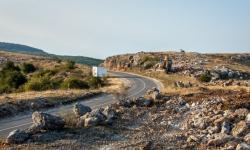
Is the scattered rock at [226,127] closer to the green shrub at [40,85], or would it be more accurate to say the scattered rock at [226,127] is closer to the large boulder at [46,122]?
the large boulder at [46,122]

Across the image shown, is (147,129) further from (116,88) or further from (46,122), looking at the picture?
(116,88)

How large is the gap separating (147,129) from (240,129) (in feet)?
17.4

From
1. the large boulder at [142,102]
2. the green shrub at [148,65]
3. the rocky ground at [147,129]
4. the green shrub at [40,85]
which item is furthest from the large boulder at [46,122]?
the green shrub at [148,65]

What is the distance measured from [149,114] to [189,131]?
630 centimetres

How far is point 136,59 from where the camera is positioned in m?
125

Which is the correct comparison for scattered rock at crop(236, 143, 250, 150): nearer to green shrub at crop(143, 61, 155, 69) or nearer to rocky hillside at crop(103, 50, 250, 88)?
rocky hillside at crop(103, 50, 250, 88)

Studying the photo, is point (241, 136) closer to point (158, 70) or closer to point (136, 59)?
point (158, 70)

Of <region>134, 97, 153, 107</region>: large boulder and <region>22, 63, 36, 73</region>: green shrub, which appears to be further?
<region>22, 63, 36, 73</region>: green shrub

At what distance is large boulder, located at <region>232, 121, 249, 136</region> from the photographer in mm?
27016

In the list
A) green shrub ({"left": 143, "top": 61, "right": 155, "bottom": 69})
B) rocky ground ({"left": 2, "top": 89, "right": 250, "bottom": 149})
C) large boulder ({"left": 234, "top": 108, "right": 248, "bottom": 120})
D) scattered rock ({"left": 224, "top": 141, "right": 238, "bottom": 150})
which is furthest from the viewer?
green shrub ({"left": 143, "top": 61, "right": 155, "bottom": 69})

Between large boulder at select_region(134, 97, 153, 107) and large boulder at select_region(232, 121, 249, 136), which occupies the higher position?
large boulder at select_region(134, 97, 153, 107)

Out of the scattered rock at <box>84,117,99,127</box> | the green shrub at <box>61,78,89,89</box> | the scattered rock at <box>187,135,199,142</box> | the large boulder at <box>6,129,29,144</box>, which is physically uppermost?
the scattered rock at <box>84,117,99,127</box>

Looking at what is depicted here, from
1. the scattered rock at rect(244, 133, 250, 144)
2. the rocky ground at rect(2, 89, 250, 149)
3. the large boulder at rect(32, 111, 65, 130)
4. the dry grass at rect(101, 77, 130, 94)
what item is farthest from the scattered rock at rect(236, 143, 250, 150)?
the dry grass at rect(101, 77, 130, 94)

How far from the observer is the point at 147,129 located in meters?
29.0
